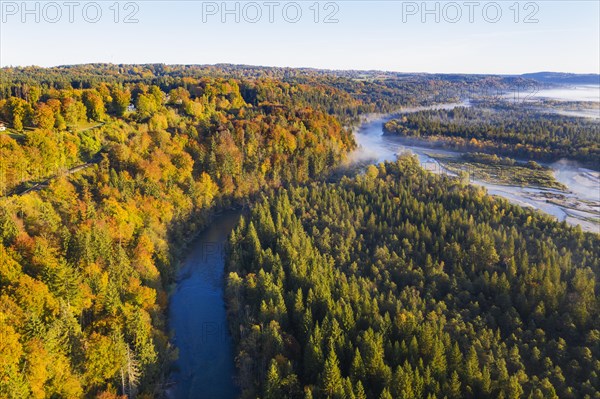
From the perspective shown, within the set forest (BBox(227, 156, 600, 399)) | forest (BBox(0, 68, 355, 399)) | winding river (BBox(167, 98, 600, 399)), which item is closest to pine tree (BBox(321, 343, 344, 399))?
forest (BBox(227, 156, 600, 399))

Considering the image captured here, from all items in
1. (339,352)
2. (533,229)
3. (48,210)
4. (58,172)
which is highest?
(58,172)

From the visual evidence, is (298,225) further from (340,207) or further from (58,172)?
(58,172)

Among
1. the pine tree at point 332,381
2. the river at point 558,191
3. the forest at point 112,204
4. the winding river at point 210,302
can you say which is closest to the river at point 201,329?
the winding river at point 210,302

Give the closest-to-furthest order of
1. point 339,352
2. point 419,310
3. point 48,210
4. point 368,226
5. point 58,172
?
point 339,352
point 419,310
point 48,210
point 58,172
point 368,226

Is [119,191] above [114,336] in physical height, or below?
above

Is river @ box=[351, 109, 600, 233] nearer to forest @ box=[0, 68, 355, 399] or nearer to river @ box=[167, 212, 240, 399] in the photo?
forest @ box=[0, 68, 355, 399]

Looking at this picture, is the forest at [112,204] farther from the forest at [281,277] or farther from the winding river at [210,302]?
the winding river at [210,302]

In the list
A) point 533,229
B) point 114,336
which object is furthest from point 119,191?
point 533,229
